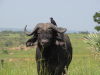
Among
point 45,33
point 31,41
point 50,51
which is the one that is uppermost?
point 45,33

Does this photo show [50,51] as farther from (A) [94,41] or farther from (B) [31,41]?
(A) [94,41]

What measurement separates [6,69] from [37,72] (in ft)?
4.50

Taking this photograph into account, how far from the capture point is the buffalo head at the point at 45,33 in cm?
789

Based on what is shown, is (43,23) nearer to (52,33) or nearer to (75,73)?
(52,33)

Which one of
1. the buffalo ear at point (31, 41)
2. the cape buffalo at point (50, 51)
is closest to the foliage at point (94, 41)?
the cape buffalo at point (50, 51)

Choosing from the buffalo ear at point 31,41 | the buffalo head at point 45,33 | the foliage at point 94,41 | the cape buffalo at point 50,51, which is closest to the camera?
the buffalo head at point 45,33

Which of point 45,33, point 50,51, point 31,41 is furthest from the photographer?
point 31,41

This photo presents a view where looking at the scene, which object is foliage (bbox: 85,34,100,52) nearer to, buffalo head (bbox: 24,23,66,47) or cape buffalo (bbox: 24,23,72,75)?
cape buffalo (bbox: 24,23,72,75)

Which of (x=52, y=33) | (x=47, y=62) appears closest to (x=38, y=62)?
(x=47, y=62)

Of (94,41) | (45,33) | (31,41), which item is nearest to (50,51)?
(31,41)

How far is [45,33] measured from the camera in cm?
805

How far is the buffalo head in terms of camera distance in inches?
Answer: 311

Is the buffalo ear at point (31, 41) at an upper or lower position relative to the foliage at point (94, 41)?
upper

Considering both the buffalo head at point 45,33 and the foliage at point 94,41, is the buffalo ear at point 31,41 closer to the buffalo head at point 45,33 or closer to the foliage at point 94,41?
the buffalo head at point 45,33
